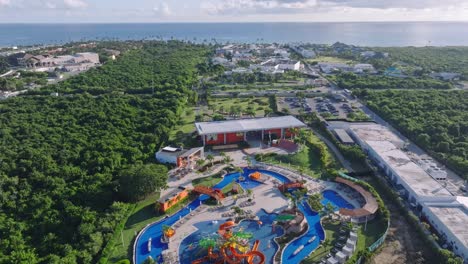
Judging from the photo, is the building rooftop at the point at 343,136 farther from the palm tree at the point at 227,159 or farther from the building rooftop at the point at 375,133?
the palm tree at the point at 227,159

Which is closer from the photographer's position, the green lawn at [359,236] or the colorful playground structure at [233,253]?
the colorful playground structure at [233,253]

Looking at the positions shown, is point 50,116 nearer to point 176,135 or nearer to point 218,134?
point 176,135

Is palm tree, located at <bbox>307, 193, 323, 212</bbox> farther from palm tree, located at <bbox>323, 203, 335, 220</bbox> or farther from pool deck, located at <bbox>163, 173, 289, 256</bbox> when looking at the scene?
pool deck, located at <bbox>163, 173, 289, 256</bbox>

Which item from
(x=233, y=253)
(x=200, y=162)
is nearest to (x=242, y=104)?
(x=200, y=162)

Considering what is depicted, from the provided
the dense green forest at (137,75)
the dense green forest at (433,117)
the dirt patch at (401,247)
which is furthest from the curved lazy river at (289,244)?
the dense green forest at (137,75)

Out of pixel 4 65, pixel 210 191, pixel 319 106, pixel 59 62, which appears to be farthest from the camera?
pixel 59 62

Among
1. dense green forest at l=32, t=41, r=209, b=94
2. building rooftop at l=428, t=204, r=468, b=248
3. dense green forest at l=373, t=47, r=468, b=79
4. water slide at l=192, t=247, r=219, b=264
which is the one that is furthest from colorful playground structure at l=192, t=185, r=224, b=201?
dense green forest at l=373, t=47, r=468, b=79

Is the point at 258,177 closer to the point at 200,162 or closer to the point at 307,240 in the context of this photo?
the point at 200,162
